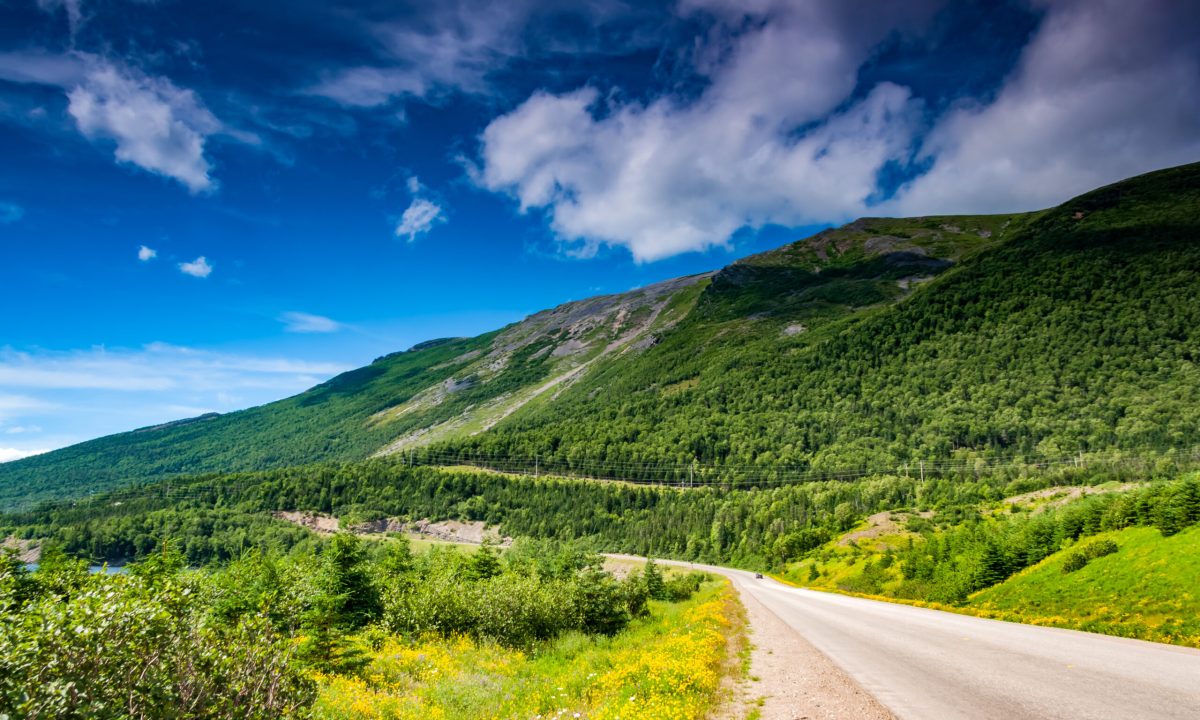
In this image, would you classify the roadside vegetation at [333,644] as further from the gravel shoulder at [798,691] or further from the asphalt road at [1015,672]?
the asphalt road at [1015,672]

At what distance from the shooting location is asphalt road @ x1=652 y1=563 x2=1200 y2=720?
41.4 ft

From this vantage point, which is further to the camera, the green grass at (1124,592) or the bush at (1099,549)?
the bush at (1099,549)

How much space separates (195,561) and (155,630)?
194224 mm

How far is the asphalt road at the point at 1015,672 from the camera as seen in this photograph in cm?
1262

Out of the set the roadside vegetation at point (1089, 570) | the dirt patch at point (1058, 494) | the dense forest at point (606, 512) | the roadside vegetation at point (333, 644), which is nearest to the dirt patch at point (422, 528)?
the dense forest at point (606, 512)

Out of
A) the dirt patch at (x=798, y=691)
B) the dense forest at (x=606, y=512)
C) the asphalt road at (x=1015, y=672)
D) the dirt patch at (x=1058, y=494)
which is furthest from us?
the dense forest at (x=606, y=512)

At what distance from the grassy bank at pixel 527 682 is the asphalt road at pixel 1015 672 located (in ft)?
18.1

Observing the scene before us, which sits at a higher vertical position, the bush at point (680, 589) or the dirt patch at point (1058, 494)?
the dirt patch at point (1058, 494)

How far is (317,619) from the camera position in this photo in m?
19.9

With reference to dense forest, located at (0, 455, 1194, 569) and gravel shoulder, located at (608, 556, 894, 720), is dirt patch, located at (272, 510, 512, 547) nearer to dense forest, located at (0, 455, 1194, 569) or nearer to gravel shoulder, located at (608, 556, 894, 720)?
dense forest, located at (0, 455, 1194, 569)

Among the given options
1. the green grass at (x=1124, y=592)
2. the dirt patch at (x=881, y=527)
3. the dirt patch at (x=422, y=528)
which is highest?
the green grass at (x=1124, y=592)

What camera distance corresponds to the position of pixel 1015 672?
16.6 metres

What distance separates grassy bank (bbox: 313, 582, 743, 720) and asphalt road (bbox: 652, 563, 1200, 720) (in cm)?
551

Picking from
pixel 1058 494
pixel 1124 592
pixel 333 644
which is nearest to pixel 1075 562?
pixel 1124 592
